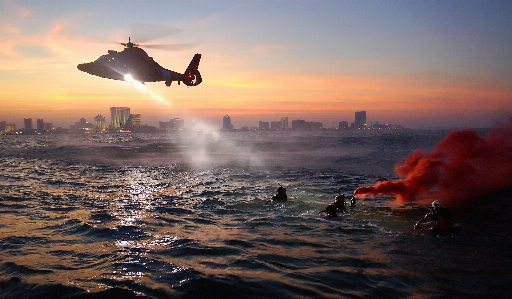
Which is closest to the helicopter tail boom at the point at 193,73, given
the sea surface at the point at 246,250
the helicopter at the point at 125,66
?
the helicopter at the point at 125,66

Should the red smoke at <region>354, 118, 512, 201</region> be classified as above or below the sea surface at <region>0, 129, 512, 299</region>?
above

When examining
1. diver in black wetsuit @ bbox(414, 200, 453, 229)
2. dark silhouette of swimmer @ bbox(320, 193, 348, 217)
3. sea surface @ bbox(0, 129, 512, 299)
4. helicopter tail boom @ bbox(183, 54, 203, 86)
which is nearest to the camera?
sea surface @ bbox(0, 129, 512, 299)

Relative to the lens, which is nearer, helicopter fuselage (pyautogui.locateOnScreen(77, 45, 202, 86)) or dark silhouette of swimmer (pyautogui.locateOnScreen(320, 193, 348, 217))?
dark silhouette of swimmer (pyautogui.locateOnScreen(320, 193, 348, 217))

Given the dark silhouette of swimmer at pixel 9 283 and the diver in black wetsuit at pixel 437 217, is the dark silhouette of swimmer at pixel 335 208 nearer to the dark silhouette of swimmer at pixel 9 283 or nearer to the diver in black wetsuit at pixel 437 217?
the diver in black wetsuit at pixel 437 217

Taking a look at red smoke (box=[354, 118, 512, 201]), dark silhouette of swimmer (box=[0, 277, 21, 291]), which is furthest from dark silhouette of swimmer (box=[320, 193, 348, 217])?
dark silhouette of swimmer (box=[0, 277, 21, 291])

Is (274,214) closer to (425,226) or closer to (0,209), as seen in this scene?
(425,226)

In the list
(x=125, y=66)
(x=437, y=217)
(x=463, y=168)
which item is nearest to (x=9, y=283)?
(x=437, y=217)

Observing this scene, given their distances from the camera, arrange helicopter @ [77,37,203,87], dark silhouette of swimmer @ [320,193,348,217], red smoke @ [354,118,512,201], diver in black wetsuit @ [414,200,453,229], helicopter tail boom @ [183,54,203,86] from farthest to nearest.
Answer: helicopter tail boom @ [183,54,203,86], helicopter @ [77,37,203,87], red smoke @ [354,118,512,201], dark silhouette of swimmer @ [320,193,348,217], diver in black wetsuit @ [414,200,453,229]

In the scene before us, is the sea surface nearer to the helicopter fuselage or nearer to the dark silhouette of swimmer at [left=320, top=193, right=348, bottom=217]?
the dark silhouette of swimmer at [left=320, top=193, right=348, bottom=217]

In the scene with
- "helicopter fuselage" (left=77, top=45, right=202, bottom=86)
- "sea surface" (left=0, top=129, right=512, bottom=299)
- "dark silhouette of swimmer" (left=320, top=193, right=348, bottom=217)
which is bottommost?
"sea surface" (left=0, top=129, right=512, bottom=299)

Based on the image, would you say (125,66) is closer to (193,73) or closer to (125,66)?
(125,66)
